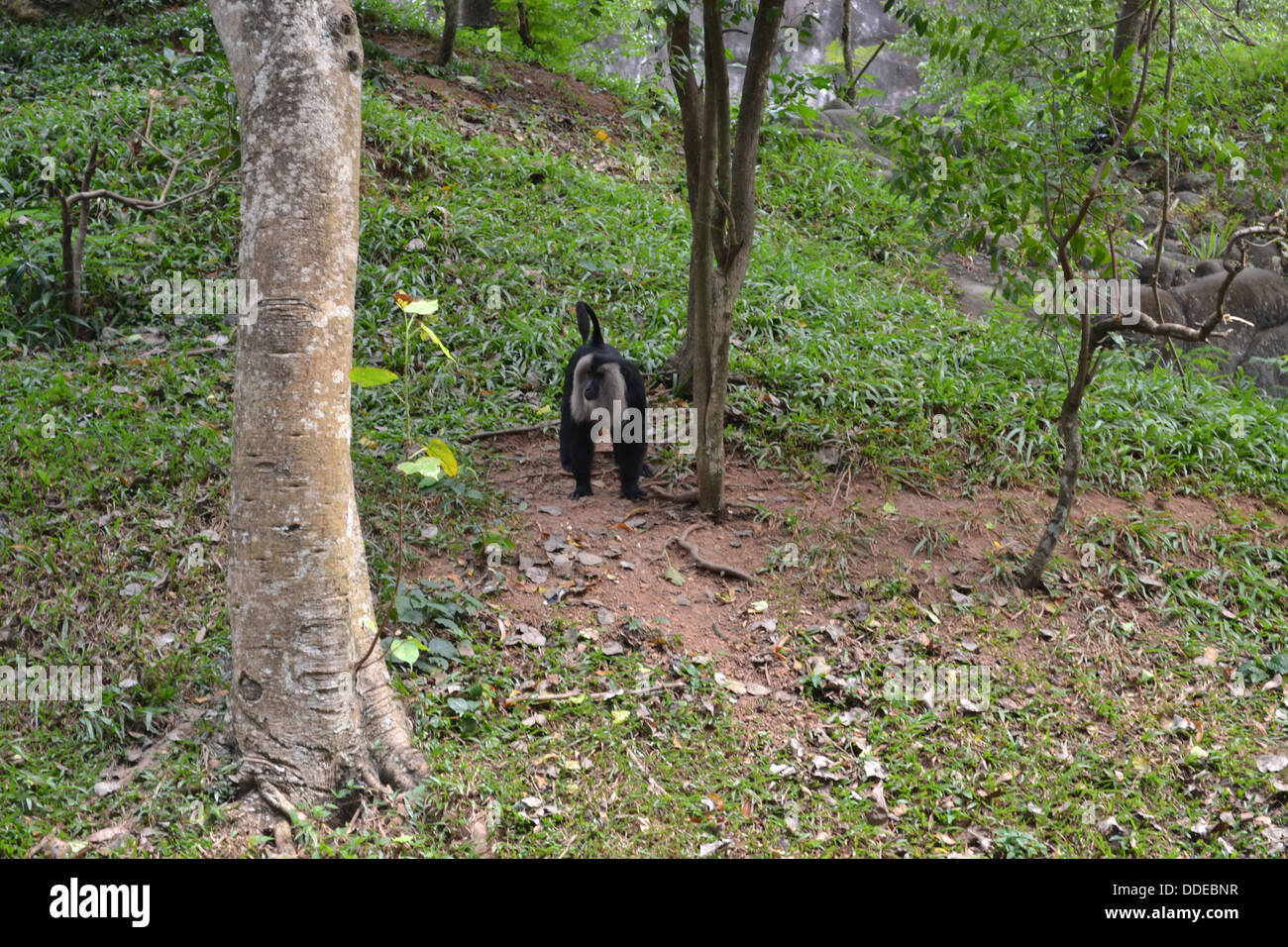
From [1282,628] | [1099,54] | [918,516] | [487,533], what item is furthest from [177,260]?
[1282,628]

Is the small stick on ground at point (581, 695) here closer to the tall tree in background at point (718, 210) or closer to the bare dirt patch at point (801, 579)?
the bare dirt patch at point (801, 579)

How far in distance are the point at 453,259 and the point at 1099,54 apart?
469cm

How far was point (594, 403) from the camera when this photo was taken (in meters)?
5.30

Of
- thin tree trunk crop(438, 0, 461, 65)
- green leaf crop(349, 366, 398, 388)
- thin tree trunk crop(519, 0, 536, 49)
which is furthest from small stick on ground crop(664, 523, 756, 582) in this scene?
thin tree trunk crop(519, 0, 536, 49)

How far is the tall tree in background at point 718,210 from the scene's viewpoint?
475 cm

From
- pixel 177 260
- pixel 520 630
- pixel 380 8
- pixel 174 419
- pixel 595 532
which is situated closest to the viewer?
pixel 520 630

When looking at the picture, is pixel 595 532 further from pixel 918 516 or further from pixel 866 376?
pixel 866 376

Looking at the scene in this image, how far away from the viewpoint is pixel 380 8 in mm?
11602
